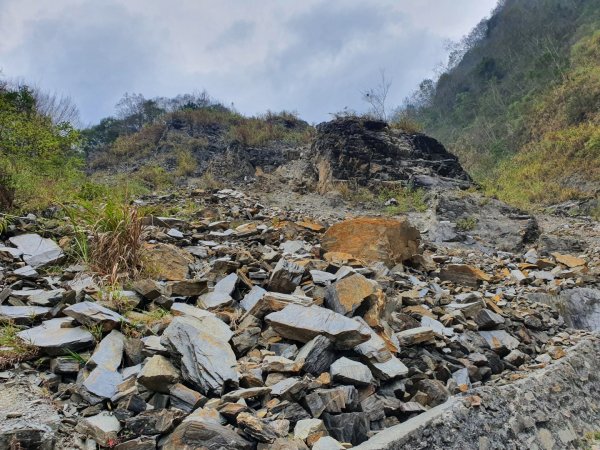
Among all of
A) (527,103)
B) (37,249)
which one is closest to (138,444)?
(37,249)

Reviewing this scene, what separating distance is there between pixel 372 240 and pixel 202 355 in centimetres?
266

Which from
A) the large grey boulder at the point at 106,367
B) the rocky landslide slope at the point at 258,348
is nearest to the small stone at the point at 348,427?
the rocky landslide slope at the point at 258,348

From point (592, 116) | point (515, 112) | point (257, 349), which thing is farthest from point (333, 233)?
point (515, 112)

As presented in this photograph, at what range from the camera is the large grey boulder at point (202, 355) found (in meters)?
1.88

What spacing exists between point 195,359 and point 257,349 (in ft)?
1.43

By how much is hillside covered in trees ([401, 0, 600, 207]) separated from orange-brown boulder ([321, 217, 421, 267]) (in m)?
8.72

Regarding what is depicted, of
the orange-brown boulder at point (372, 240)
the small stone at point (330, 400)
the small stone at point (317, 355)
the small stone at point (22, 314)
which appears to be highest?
the orange-brown boulder at point (372, 240)

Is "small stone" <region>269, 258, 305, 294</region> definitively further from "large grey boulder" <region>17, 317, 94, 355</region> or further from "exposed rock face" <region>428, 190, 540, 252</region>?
"exposed rock face" <region>428, 190, 540, 252</region>

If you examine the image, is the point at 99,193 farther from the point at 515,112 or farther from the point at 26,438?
the point at 515,112

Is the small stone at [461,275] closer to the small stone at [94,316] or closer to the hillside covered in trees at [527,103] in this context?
the small stone at [94,316]

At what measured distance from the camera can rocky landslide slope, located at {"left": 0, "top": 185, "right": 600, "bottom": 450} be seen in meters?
1.68

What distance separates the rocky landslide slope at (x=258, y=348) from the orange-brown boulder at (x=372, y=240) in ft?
0.13

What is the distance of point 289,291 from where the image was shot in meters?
2.99

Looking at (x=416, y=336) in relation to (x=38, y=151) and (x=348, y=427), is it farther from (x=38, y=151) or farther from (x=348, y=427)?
(x=38, y=151)
